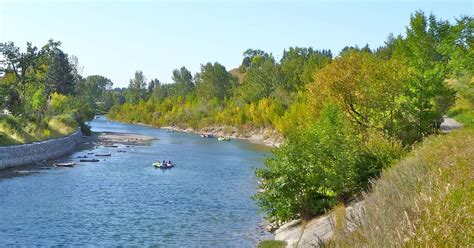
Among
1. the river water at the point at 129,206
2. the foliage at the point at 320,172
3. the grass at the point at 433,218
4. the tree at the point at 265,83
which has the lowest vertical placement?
the river water at the point at 129,206

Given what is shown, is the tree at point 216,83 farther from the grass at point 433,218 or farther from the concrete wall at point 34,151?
the grass at point 433,218

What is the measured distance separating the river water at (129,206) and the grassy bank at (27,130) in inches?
196

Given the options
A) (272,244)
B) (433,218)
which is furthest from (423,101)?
(433,218)

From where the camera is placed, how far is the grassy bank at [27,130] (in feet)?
194

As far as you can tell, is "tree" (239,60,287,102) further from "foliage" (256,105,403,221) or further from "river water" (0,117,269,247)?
"foliage" (256,105,403,221)

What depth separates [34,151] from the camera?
62094mm

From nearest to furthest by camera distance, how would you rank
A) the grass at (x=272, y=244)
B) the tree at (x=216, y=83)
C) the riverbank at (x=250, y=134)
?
the grass at (x=272, y=244), the riverbank at (x=250, y=134), the tree at (x=216, y=83)

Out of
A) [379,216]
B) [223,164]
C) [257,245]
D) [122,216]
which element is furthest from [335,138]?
[223,164]

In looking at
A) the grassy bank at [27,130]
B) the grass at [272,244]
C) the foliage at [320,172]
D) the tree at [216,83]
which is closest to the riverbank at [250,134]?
the tree at [216,83]

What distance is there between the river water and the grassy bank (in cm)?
497

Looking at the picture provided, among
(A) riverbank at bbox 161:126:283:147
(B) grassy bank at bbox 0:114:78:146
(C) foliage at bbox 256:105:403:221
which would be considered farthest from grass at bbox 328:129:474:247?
(A) riverbank at bbox 161:126:283:147

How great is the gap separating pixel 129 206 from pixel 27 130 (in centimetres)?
3532

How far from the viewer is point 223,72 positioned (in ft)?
583

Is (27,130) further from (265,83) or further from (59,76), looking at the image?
(265,83)
